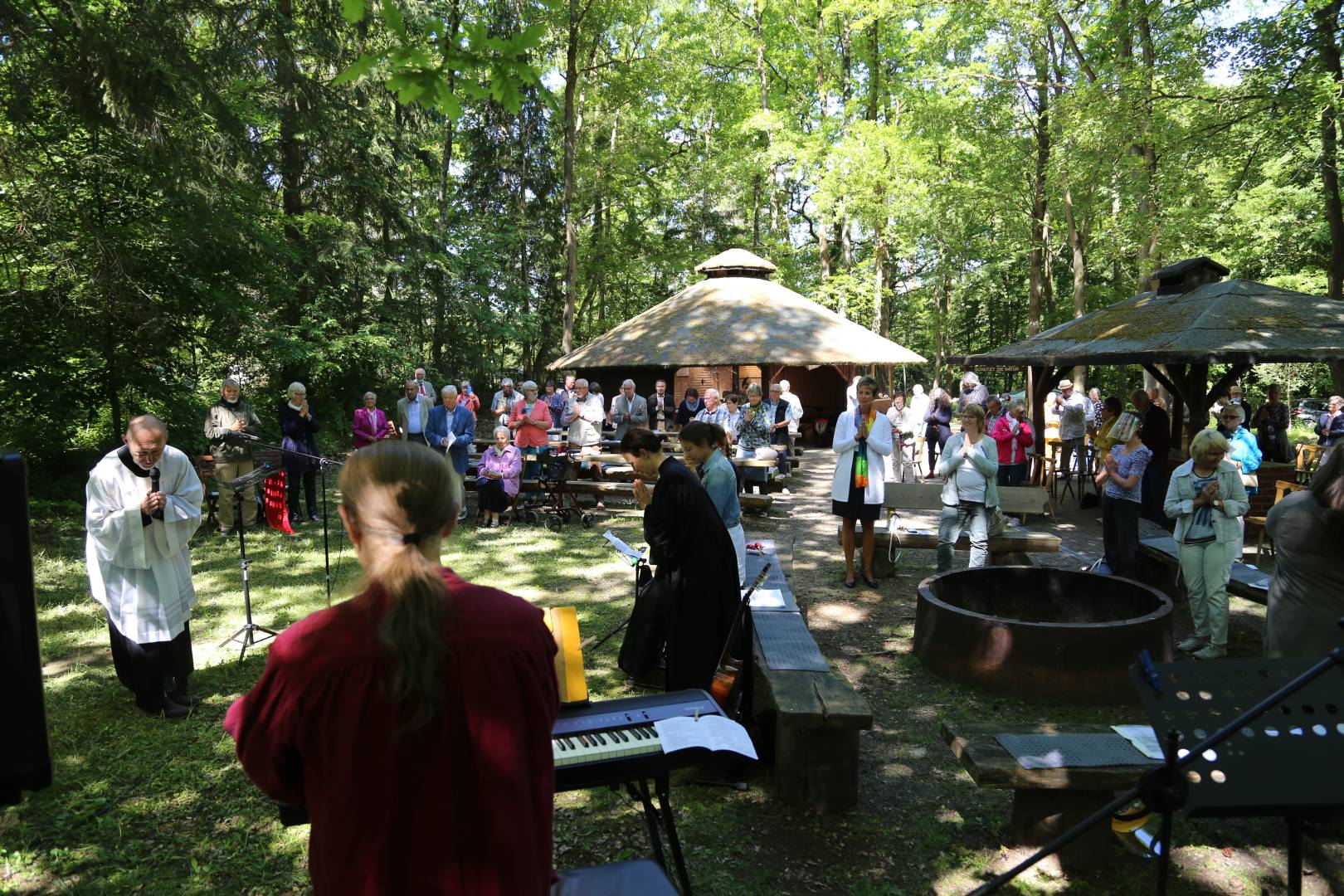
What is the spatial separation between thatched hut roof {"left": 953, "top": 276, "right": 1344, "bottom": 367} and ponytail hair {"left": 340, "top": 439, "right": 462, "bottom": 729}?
10.2 metres

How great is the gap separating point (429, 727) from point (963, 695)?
480 centimetres

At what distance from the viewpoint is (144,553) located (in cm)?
488

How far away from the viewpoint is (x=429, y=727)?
5.10 ft

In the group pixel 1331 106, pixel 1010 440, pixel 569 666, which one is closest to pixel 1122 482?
pixel 1010 440

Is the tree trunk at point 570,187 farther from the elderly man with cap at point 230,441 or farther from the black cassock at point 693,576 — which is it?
the black cassock at point 693,576

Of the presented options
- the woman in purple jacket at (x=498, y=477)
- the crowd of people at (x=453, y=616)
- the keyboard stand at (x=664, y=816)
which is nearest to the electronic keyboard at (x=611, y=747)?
the keyboard stand at (x=664, y=816)

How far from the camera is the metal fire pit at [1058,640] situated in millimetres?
5258

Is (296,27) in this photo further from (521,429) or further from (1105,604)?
(1105,604)

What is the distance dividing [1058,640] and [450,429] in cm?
908

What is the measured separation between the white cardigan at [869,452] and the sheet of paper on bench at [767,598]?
193 cm

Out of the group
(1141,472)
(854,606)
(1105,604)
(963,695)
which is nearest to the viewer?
(963,695)

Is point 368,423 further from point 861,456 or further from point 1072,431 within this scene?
point 1072,431

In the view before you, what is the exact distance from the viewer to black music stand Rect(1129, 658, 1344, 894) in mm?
2227

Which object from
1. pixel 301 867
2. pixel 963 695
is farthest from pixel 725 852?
pixel 963 695
